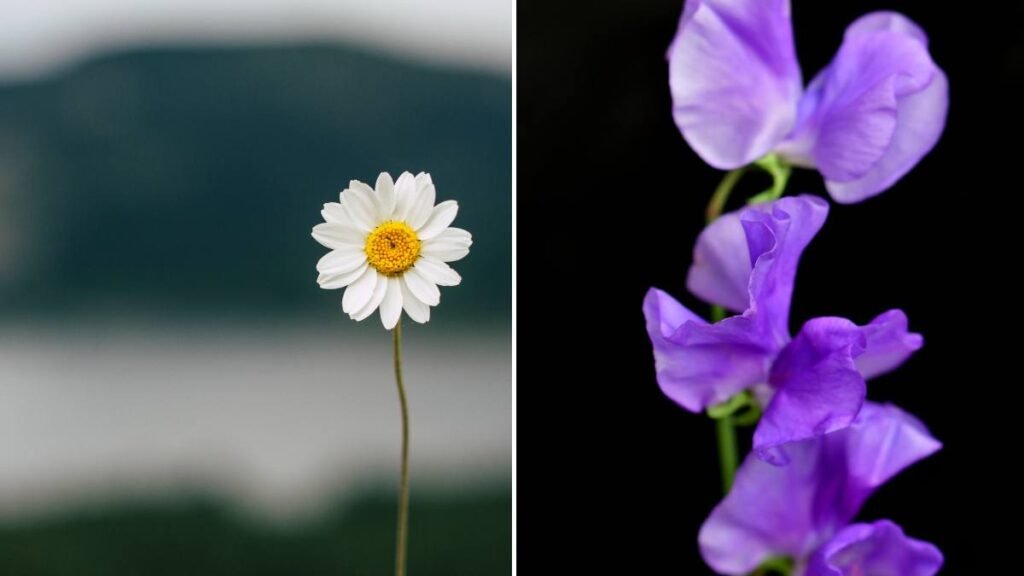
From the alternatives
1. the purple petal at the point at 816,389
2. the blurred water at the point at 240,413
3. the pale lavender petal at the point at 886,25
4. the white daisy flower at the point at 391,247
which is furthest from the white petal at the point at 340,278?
the pale lavender petal at the point at 886,25

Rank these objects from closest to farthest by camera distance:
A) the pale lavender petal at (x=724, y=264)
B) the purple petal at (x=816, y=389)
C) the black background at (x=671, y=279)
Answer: the purple petal at (x=816, y=389)
the pale lavender petal at (x=724, y=264)
the black background at (x=671, y=279)

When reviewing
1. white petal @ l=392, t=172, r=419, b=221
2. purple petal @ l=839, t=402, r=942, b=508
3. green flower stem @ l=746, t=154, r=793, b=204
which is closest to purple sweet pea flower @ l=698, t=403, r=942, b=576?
purple petal @ l=839, t=402, r=942, b=508

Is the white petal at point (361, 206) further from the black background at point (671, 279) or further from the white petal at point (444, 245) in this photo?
the black background at point (671, 279)

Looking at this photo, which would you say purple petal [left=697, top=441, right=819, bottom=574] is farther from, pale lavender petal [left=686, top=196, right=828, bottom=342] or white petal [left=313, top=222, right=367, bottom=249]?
white petal [left=313, top=222, right=367, bottom=249]

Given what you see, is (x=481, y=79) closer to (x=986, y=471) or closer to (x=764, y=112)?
(x=764, y=112)

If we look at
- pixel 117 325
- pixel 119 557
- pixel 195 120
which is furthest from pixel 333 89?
pixel 119 557

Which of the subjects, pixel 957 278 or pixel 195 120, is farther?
pixel 957 278

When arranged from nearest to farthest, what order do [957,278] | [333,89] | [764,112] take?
[764,112] → [333,89] → [957,278]

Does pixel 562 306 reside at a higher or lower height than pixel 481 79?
lower
